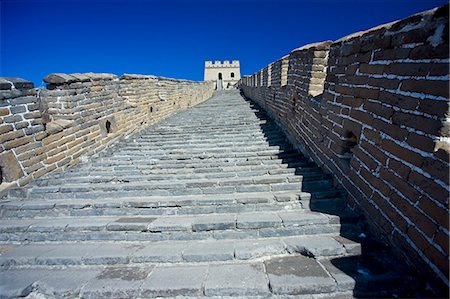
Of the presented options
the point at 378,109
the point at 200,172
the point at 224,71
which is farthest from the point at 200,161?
the point at 224,71

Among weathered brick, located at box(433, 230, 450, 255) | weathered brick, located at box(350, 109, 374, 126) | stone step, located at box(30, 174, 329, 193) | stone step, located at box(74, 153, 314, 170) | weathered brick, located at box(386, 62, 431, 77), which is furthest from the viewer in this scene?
stone step, located at box(74, 153, 314, 170)

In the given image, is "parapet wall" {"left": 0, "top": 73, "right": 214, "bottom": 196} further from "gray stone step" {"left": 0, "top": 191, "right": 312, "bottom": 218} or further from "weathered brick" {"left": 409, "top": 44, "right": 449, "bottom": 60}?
"weathered brick" {"left": 409, "top": 44, "right": 449, "bottom": 60}

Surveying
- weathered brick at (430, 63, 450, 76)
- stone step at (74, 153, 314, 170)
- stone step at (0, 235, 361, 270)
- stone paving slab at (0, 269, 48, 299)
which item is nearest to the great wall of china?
weathered brick at (430, 63, 450, 76)

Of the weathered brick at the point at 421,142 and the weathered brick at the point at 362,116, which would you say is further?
the weathered brick at the point at 362,116

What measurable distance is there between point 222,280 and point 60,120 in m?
3.87

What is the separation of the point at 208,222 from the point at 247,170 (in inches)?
52.2

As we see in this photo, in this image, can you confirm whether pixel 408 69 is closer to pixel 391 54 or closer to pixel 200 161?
pixel 391 54

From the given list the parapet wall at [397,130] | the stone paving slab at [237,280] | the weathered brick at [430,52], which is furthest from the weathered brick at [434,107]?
the stone paving slab at [237,280]

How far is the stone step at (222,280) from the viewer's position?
1.90 meters

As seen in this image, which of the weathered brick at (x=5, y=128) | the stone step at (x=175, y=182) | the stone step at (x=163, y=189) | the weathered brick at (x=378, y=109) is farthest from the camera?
the stone step at (x=175, y=182)

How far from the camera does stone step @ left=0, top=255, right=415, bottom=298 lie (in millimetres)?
1896

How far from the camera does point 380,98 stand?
231 centimetres

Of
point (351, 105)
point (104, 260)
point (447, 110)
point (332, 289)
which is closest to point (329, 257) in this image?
point (332, 289)

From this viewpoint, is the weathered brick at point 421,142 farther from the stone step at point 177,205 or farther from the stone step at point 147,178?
the stone step at point 147,178
